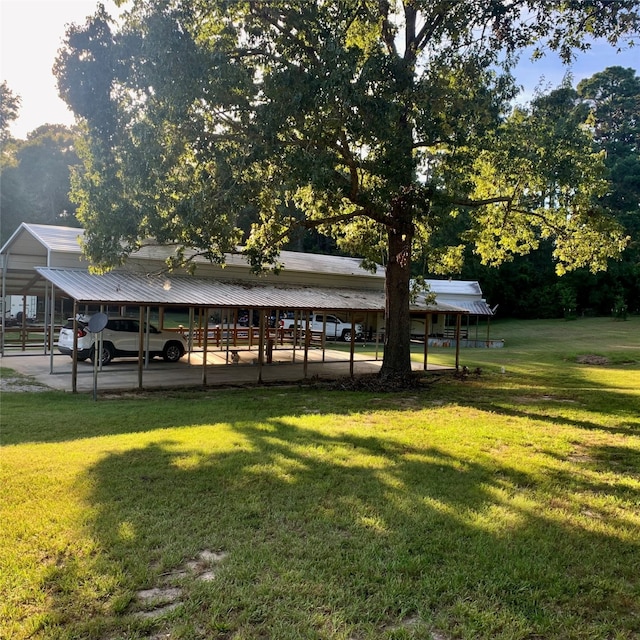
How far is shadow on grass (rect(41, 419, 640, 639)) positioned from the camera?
273cm

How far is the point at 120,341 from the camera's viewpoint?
15.9 metres

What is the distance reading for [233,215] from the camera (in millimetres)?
10164

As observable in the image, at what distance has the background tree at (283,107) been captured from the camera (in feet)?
28.8

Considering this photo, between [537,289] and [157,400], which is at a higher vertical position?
[537,289]

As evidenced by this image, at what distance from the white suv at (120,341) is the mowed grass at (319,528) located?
7.07 m

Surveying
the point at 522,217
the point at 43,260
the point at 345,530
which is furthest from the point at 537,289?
the point at 345,530

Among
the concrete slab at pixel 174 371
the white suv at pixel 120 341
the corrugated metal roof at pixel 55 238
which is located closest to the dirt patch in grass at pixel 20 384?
the concrete slab at pixel 174 371

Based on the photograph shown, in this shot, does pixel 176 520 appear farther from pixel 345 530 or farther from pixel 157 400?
pixel 157 400

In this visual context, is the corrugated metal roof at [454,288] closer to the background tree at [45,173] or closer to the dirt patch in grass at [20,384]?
the dirt patch in grass at [20,384]

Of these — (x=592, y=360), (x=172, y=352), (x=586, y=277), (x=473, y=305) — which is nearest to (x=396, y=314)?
(x=172, y=352)

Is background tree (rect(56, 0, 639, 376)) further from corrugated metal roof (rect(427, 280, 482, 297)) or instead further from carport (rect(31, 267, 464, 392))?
corrugated metal roof (rect(427, 280, 482, 297))

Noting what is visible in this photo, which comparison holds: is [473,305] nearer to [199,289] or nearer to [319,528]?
[199,289]

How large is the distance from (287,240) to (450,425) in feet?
24.3

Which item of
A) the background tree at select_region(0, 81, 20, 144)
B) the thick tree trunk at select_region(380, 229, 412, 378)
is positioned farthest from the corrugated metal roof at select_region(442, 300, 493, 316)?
the background tree at select_region(0, 81, 20, 144)
